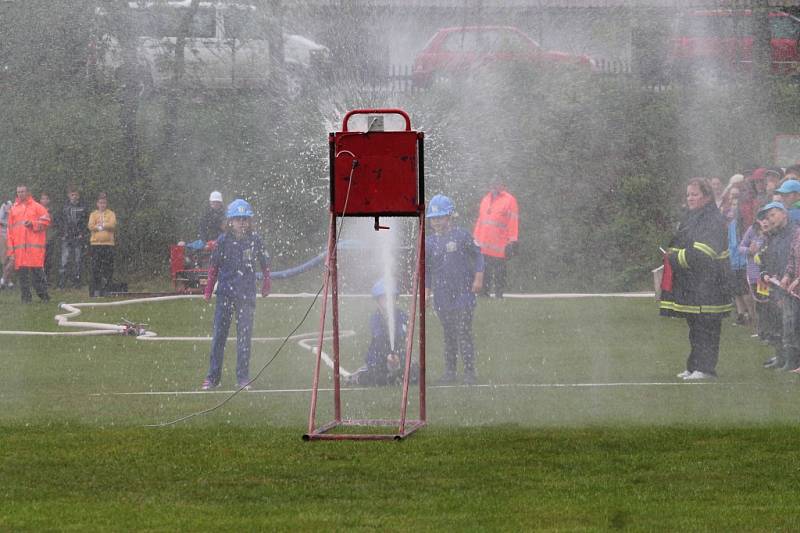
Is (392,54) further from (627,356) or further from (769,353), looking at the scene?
(769,353)

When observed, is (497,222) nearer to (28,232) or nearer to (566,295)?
(566,295)

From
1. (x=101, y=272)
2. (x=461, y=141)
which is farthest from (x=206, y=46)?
(x=101, y=272)

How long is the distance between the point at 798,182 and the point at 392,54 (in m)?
4.48

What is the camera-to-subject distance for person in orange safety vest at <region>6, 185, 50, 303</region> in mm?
20938

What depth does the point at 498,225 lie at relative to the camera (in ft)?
53.1

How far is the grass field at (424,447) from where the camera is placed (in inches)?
313

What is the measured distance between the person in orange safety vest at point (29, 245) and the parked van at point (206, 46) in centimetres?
559

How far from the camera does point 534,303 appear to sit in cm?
1920

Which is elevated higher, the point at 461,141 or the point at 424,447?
the point at 461,141

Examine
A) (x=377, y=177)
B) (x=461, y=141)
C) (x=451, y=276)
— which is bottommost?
(x=451, y=276)

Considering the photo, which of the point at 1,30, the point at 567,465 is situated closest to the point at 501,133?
the point at 1,30

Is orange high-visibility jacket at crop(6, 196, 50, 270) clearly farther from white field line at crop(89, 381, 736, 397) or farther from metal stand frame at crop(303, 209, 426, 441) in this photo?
metal stand frame at crop(303, 209, 426, 441)

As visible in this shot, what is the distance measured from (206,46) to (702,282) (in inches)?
233

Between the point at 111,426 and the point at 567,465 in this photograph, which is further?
the point at 111,426
